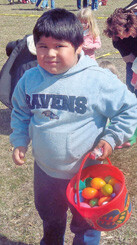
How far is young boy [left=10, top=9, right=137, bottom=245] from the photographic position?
5.48 feet

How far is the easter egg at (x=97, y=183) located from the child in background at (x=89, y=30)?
3.44 meters

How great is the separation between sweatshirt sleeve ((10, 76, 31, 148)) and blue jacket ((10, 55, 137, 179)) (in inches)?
3.5

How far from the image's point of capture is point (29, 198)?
3.10m

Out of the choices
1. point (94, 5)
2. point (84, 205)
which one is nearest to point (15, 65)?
point (84, 205)

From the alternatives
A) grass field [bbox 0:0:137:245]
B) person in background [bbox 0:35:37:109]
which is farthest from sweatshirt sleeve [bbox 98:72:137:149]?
person in background [bbox 0:35:37:109]

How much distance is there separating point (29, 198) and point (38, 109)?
1501 mm

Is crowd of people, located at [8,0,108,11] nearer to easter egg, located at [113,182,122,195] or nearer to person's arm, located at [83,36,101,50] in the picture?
person's arm, located at [83,36,101,50]

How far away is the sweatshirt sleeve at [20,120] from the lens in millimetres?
1931

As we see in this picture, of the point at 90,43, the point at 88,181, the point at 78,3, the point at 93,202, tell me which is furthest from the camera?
the point at 78,3

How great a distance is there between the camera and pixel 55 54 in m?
1.64

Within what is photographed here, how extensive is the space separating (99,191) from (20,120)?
24.3 inches

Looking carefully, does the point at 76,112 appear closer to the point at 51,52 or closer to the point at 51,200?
the point at 51,52

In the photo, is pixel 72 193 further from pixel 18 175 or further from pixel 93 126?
pixel 18 175

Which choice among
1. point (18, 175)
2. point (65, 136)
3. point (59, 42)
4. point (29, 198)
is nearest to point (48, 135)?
point (65, 136)
